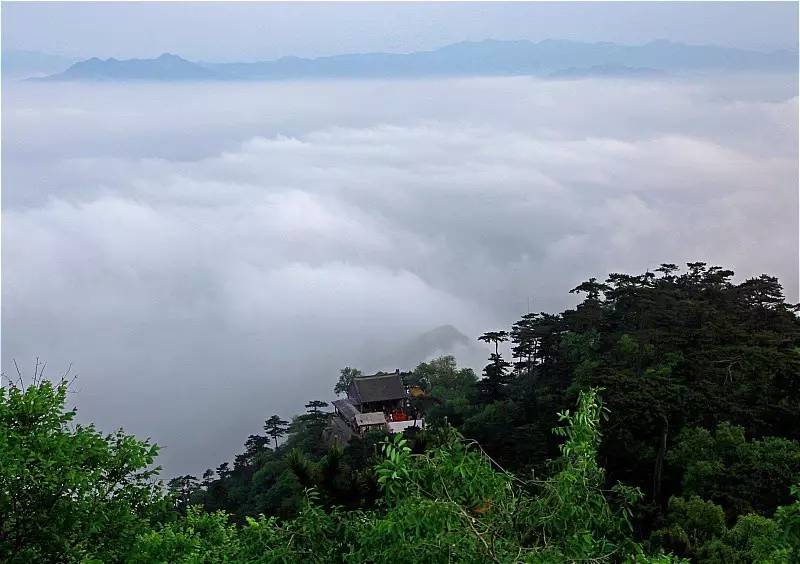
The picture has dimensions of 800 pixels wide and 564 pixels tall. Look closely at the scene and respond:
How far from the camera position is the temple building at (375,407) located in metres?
17.9

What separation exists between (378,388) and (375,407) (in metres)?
0.48

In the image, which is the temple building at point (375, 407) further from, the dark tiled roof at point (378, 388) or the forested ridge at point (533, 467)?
the forested ridge at point (533, 467)

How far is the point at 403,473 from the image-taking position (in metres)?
3.28

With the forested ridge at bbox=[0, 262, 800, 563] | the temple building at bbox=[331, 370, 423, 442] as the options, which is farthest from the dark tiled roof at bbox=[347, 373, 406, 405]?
the forested ridge at bbox=[0, 262, 800, 563]

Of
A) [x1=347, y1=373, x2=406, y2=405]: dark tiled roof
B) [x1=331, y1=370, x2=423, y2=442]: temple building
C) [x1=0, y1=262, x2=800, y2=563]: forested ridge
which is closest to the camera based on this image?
[x1=0, y1=262, x2=800, y2=563]: forested ridge

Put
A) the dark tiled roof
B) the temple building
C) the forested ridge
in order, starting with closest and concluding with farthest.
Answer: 1. the forested ridge
2. the temple building
3. the dark tiled roof

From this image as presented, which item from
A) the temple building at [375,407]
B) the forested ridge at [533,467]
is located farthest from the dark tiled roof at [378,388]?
the forested ridge at [533,467]

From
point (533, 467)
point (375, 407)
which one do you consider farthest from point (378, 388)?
point (533, 467)

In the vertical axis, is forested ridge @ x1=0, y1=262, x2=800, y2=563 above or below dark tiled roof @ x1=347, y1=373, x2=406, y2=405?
below

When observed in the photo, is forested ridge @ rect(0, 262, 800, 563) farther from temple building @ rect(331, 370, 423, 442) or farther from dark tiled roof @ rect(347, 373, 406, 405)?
dark tiled roof @ rect(347, 373, 406, 405)

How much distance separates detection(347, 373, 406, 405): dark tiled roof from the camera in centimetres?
1883

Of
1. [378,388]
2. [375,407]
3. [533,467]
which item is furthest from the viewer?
[378,388]

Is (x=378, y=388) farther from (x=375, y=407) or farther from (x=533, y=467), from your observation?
(x=533, y=467)

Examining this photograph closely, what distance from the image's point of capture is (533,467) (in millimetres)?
7555
